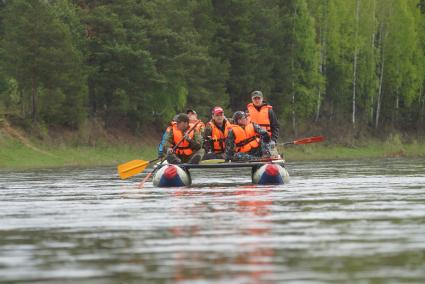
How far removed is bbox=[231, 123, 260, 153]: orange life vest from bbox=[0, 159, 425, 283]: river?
380 centimetres

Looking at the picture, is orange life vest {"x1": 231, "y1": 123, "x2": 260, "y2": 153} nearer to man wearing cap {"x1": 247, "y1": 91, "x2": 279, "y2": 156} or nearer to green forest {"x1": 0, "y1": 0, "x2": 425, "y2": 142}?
man wearing cap {"x1": 247, "y1": 91, "x2": 279, "y2": 156}

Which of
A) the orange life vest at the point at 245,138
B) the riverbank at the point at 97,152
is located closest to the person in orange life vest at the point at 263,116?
the orange life vest at the point at 245,138

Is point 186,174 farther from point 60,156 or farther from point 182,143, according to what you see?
point 60,156

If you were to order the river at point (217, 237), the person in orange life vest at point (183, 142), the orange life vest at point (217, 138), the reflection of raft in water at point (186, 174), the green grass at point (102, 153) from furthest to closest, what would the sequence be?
1. the green grass at point (102, 153)
2. the orange life vest at point (217, 138)
3. the person in orange life vest at point (183, 142)
4. the reflection of raft in water at point (186, 174)
5. the river at point (217, 237)

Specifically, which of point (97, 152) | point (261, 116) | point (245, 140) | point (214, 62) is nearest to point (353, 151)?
point (214, 62)

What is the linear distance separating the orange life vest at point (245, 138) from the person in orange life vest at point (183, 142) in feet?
2.79

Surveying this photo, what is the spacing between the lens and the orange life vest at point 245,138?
95.1ft

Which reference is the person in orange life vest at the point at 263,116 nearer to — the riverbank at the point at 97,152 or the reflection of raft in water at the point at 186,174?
the reflection of raft in water at the point at 186,174

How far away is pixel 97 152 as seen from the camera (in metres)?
58.1

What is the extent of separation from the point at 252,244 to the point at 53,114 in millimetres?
45863

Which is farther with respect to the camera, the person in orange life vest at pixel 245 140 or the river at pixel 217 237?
the person in orange life vest at pixel 245 140

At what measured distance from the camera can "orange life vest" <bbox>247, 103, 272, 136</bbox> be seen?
3072 cm

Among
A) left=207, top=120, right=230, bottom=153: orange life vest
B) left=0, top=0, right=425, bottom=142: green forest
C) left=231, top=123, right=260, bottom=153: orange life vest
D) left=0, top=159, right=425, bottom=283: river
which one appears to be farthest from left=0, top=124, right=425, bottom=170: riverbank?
left=0, top=159, right=425, bottom=283: river

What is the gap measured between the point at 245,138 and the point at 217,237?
14.4m
